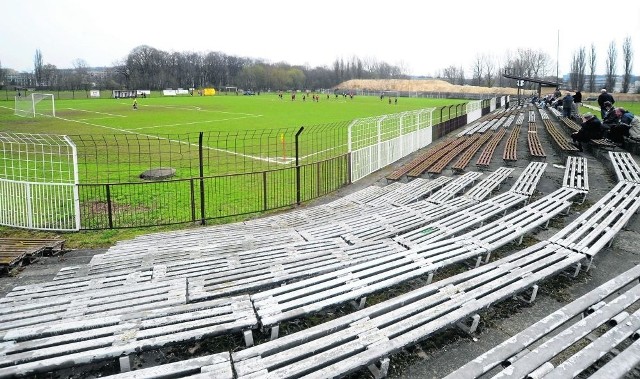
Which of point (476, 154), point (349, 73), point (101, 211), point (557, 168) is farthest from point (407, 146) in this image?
point (349, 73)

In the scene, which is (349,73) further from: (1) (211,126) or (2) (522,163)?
(2) (522,163)

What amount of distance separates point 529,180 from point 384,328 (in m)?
8.28

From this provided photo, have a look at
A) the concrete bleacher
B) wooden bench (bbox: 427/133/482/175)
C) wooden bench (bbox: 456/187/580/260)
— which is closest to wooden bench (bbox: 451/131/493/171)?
wooden bench (bbox: 427/133/482/175)

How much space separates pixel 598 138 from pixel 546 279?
39.0 feet

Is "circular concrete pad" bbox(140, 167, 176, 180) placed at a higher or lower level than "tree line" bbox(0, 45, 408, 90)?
lower

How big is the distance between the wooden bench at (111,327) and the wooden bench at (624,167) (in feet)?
31.3

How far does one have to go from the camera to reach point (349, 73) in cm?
17938

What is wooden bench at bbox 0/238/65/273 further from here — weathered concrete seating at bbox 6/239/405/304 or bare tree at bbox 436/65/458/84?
bare tree at bbox 436/65/458/84

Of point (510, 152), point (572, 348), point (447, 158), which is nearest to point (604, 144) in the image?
point (510, 152)

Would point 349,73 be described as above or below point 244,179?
above

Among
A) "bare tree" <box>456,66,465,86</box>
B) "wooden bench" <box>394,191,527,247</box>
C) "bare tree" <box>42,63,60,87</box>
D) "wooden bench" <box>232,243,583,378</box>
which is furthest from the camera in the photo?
"bare tree" <box>456,66,465,86</box>

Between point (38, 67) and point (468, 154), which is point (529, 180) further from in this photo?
point (38, 67)

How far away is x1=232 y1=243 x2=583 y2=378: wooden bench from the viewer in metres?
3.57

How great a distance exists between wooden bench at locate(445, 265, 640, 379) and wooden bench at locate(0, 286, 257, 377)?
6.73 feet
